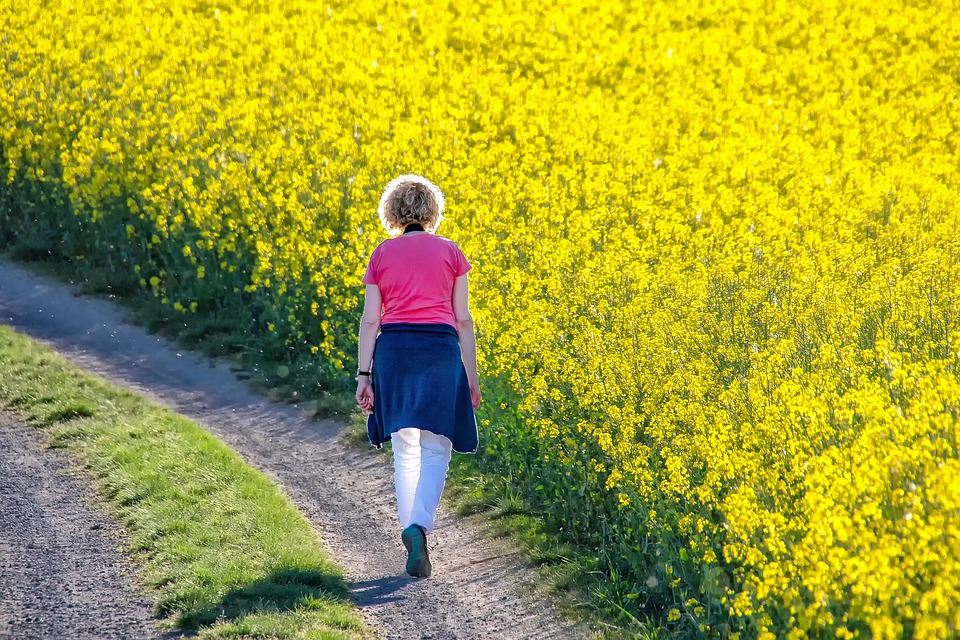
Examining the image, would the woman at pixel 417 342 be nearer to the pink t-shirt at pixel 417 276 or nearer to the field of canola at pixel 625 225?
the pink t-shirt at pixel 417 276

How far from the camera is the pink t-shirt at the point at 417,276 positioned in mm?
5695

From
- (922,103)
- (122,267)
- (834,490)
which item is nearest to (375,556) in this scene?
(834,490)

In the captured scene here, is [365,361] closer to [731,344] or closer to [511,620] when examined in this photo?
[511,620]

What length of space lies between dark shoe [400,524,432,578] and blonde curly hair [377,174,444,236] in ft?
5.34

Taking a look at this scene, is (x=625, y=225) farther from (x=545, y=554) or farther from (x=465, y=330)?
(x=465, y=330)

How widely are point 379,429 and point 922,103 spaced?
1480 centimetres

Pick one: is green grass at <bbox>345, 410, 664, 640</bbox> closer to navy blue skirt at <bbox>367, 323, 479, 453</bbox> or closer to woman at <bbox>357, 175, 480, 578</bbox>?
woman at <bbox>357, 175, 480, 578</bbox>

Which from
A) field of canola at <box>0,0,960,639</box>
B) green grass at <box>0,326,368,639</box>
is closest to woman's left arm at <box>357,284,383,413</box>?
green grass at <box>0,326,368,639</box>

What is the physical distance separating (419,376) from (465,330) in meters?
0.36

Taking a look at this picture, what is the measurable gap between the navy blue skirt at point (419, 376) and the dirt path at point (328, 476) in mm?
966

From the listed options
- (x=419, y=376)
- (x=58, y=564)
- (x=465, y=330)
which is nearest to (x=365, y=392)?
(x=419, y=376)

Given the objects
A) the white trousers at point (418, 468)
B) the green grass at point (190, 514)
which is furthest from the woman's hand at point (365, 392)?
the green grass at point (190, 514)

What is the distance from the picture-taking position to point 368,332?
5.78m

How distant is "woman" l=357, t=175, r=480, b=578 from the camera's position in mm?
5723
